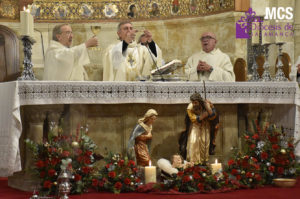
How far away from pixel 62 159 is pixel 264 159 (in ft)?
8.34

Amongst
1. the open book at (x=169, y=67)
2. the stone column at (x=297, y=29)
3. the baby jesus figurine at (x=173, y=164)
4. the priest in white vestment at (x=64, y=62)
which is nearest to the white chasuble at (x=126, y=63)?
the priest in white vestment at (x=64, y=62)

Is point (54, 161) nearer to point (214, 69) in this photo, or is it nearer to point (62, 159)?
point (62, 159)

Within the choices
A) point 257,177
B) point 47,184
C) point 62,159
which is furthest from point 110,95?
point 257,177

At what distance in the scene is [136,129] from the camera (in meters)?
7.12

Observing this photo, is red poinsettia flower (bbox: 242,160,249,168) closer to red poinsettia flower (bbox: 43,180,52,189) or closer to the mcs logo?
red poinsettia flower (bbox: 43,180,52,189)

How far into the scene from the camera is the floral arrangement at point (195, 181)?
6672 mm

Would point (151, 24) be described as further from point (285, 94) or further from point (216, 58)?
point (285, 94)

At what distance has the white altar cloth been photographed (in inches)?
262

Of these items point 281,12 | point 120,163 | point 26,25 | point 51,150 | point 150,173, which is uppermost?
point 281,12

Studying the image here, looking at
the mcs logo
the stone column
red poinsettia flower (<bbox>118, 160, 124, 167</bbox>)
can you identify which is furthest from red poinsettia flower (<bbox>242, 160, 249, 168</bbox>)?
the mcs logo

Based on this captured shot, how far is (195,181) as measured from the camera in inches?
265

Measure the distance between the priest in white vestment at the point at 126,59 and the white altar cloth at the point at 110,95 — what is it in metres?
1.49

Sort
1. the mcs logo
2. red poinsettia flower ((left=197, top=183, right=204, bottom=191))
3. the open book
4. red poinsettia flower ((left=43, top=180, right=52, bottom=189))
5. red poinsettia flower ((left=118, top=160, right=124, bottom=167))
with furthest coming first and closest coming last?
the mcs logo, the open book, red poinsettia flower ((left=118, top=160, right=124, bottom=167)), red poinsettia flower ((left=197, top=183, right=204, bottom=191)), red poinsettia flower ((left=43, top=180, right=52, bottom=189))

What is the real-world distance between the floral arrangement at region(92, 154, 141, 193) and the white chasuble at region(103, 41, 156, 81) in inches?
85.7
